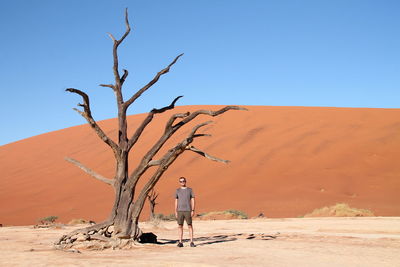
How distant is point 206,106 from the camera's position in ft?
198

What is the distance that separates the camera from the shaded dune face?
25.8m

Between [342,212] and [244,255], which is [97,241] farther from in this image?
[342,212]

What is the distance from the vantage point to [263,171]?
31.4 m

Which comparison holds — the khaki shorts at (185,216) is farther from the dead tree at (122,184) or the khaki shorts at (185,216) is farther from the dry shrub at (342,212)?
the dry shrub at (342,212)

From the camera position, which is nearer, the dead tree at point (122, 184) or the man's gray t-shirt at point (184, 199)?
the dead tree at point (122, 184)

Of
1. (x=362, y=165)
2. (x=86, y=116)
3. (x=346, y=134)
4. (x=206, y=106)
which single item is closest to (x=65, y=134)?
(x=206, y=106)

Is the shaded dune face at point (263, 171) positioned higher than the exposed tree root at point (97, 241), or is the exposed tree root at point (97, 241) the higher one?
the shaded dune face at point (263, 171)

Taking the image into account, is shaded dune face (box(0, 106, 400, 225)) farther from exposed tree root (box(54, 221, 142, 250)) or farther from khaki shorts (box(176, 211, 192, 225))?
exposed tree root (box(54, 221, 142, 250))

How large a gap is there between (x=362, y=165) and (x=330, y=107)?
1975 centimetres

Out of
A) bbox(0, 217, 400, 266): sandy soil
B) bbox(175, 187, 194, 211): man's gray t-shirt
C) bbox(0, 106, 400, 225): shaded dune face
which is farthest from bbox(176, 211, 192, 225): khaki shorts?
bbox(0, 106, 400, 225): shaded dune face

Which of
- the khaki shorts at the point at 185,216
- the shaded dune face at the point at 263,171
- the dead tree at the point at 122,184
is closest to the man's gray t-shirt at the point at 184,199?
the khaki shorts at the point at 185,216

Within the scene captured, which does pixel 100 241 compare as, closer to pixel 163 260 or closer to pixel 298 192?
pixel 163 260

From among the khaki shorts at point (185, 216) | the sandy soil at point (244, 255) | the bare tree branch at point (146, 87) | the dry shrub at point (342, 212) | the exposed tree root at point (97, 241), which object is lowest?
the sandy soil at point (244, 255)

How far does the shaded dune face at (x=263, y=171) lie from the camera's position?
25797 millimetres
